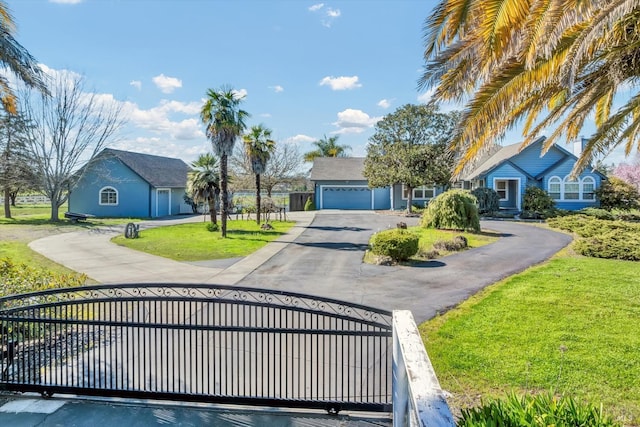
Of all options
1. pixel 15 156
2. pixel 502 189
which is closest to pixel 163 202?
pixel 15 156

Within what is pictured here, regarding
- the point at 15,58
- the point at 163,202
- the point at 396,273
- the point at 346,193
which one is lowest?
the point at 396,273

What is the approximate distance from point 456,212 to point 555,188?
1492 cm

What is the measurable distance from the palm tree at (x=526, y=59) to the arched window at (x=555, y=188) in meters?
25.0

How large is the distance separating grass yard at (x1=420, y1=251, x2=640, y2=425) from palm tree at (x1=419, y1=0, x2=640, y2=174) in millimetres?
3176

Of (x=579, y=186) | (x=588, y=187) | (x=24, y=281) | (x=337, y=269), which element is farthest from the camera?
(x=579, y=186)

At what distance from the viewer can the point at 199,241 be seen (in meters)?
19.1

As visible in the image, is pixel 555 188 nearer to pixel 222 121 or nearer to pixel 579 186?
pixel 579 186

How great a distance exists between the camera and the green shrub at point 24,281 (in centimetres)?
727

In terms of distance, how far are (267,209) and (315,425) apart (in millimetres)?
22429

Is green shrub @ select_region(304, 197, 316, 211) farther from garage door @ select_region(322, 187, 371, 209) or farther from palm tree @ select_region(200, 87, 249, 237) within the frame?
palm tree @ select_region(200, 87, 249, 237)

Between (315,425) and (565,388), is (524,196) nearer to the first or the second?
(565,388)

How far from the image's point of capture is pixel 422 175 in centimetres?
2994

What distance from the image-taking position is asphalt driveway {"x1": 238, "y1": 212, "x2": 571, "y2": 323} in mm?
9383

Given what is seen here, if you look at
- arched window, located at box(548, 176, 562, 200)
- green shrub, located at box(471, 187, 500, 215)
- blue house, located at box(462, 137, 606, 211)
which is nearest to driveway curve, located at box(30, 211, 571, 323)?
green shrub, located at box(471, 187, 500, 215)
